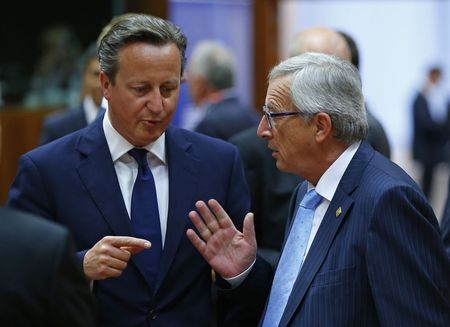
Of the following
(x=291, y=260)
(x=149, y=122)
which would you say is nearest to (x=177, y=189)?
(x=149, y=122)

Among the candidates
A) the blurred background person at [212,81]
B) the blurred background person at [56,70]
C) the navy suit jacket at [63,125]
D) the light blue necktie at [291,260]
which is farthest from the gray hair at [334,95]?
the blurred background person at [56,70]

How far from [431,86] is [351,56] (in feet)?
31.6

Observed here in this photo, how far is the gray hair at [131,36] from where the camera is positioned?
117 inches

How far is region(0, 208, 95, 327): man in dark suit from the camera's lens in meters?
2.06

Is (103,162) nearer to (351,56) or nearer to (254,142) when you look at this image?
(254,142)

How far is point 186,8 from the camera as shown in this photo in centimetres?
848

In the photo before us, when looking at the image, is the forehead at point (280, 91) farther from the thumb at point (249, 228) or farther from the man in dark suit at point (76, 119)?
the man in dark suit at point (76, 119)

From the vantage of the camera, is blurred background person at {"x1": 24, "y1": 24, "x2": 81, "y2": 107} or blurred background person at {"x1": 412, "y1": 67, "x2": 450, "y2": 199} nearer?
blurred background person at {"x1": 24, "y1": 24, "x2": 81, "y2": 107}

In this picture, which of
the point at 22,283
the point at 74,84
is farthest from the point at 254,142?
the point at 74,84

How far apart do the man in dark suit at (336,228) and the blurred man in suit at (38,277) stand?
833 mm

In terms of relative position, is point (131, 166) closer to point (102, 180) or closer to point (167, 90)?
point (102, 180)

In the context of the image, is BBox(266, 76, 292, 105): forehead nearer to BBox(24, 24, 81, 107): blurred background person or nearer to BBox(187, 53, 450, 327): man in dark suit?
BBox(187, 53, 450, 327): man in dark suit

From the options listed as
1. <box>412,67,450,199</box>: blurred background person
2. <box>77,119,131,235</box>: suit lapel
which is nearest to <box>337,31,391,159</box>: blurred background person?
<box>77,119,131,235</box>: suit lapel

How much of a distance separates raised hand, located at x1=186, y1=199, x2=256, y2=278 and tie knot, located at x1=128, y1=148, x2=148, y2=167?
0.78 ft
